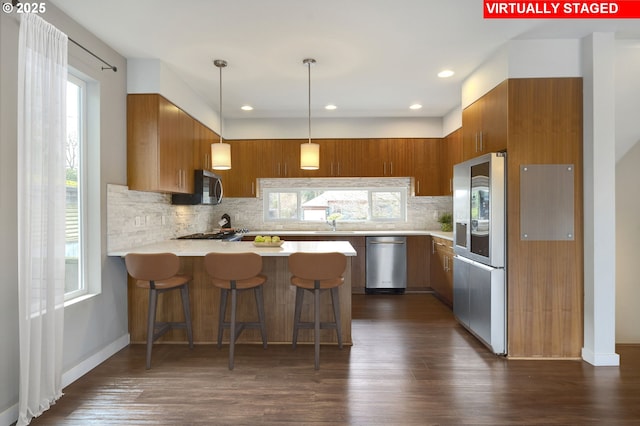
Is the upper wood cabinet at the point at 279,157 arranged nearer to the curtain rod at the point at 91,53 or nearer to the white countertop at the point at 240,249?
the white countertop at the point at 240,249

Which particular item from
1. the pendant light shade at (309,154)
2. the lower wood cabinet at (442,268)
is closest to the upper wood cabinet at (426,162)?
the lower wood cabinet at (442,268)

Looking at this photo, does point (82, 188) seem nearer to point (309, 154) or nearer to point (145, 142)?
point (145, 142)

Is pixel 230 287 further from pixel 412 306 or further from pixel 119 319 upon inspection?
pixel 412 306

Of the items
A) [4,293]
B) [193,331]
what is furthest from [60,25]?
[193,331]

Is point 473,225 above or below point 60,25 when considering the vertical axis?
below

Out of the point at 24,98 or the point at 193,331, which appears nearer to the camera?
the point at 24,98

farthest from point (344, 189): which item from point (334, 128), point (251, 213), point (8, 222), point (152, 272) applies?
point (8, 222)

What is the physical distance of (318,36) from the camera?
10.2ft

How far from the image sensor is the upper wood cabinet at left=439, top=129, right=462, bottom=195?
5223mm

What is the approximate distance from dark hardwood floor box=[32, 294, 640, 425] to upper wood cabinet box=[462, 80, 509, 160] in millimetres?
1883

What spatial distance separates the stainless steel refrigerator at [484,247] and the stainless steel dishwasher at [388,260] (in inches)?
67.8

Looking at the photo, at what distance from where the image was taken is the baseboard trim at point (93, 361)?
Result: 2.71m

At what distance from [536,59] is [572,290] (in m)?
1.98

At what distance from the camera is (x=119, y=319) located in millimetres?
3391
